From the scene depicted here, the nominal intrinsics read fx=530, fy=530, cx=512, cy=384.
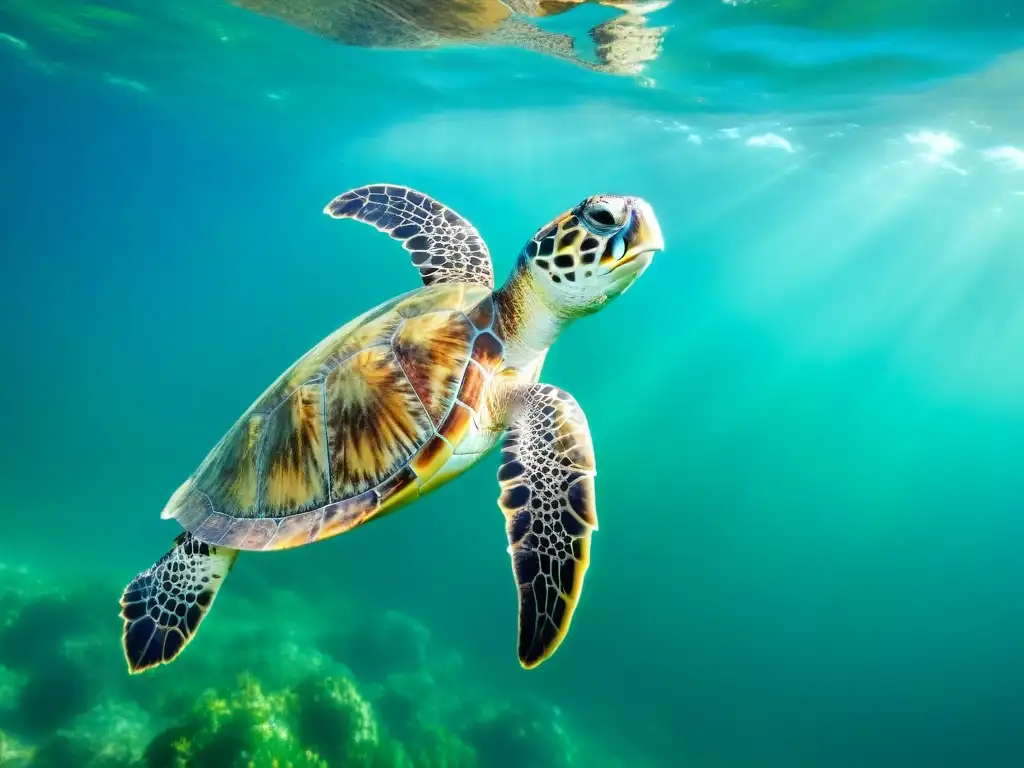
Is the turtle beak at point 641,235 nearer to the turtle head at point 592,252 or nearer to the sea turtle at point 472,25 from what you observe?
the turtle head at point 592,252

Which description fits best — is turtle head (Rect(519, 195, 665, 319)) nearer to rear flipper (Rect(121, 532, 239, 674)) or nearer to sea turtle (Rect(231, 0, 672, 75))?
rear flipper (Rect(121, 532, 239, 674))

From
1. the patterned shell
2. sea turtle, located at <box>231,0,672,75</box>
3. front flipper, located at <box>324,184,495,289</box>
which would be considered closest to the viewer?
the patterned shell

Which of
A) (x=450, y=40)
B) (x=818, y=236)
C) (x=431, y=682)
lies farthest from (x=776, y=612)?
(x=450, y=40)

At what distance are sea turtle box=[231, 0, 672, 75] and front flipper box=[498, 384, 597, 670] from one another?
277 inches

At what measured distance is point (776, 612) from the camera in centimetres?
2336

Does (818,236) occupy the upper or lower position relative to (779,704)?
upper

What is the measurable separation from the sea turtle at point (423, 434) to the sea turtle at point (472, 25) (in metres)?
6.44

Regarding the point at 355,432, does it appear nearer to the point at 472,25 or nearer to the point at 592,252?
the point at 592,252

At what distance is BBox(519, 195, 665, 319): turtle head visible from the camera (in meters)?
2.35

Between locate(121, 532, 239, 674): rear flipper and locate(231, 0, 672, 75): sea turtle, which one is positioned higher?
locate(231, 0, 672, 75): sea turtle

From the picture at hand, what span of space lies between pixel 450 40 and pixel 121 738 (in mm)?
12264

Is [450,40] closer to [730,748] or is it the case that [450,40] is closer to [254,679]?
[254,679]

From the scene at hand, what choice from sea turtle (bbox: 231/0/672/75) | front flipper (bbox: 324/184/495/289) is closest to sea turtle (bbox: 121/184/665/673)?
front flipper (bbox: 324/184/495/289)

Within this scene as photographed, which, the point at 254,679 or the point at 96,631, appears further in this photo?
the point at 96,631
